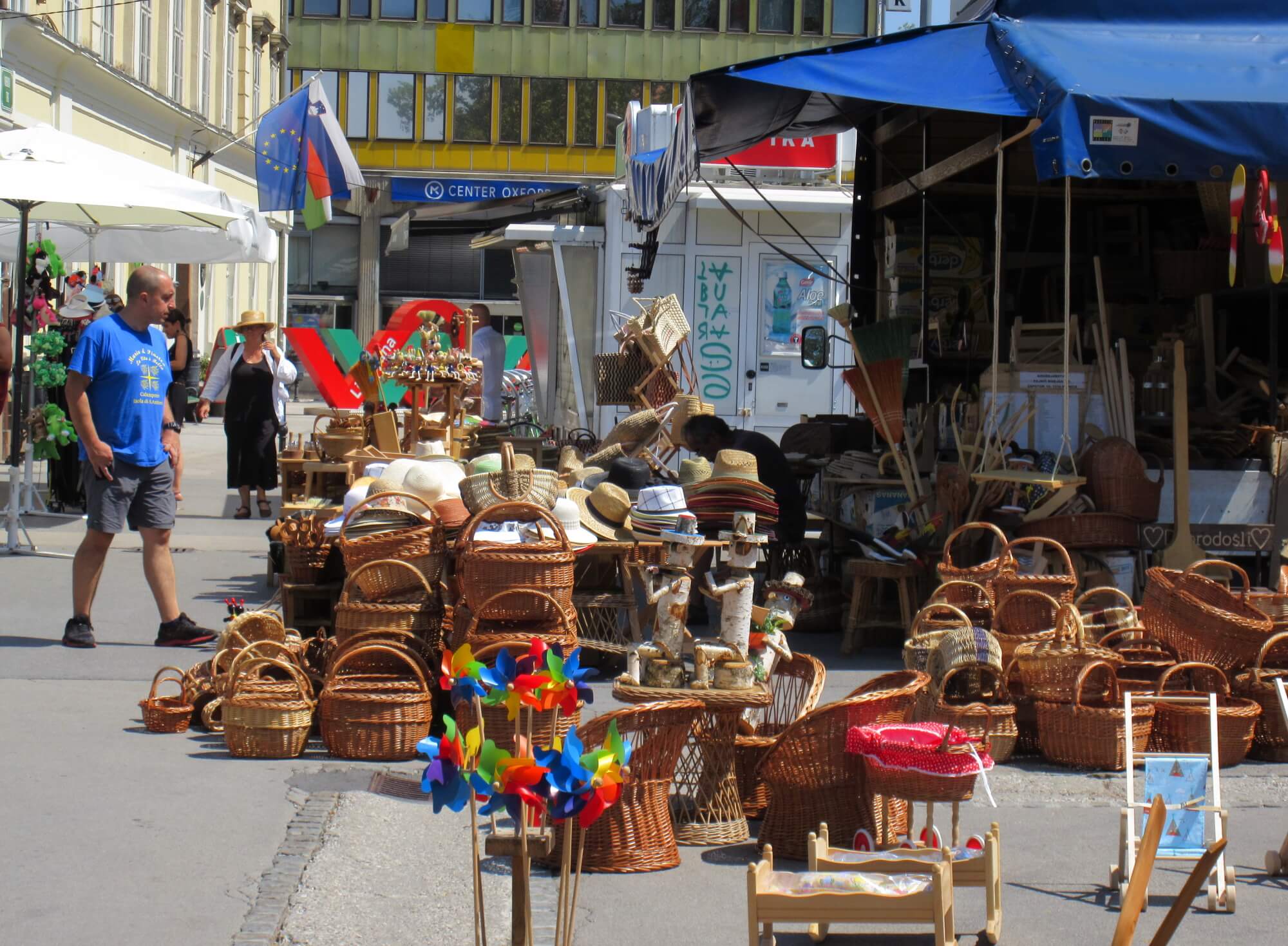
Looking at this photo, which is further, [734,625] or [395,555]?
[395,555]

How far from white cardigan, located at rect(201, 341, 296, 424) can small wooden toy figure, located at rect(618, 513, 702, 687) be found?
28.0ft

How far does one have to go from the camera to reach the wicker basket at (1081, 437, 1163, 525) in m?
8.64

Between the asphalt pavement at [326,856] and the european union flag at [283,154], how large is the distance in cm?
986

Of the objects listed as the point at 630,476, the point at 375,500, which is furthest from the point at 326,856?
the point at 630,476

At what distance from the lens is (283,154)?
16.6 m

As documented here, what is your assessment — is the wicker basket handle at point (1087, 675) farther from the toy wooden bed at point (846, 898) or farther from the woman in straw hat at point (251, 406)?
the woman in straw hat at point (251, 406)

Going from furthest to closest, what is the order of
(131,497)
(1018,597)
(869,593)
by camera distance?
(869,593) < (131,497) < (1018,597)

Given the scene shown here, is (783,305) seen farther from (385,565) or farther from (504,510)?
(385,565)

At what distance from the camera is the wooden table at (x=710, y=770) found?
5398 mm

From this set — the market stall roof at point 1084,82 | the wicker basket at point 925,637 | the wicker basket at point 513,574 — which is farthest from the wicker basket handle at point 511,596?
the market stall roof at point 1084,82

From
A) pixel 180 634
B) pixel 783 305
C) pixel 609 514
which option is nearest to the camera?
pixel 609 514

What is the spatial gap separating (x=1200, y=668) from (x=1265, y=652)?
10.9 inches

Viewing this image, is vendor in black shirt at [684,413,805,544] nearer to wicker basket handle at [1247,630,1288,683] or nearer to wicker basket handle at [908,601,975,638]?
wicker basket handle at [908,601,975,638]

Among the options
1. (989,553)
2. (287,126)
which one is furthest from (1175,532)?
(287,126)
